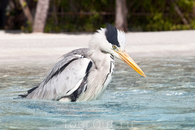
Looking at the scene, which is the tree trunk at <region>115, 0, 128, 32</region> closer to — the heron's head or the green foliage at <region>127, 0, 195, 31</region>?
the green foliage at <region>127, 0, 195, 31</region>

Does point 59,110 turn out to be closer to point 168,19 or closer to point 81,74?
point 81,74

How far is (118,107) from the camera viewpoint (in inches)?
195

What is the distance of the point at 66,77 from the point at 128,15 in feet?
53.4

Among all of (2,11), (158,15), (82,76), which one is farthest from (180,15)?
(82,76)

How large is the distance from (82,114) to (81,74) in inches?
21.8

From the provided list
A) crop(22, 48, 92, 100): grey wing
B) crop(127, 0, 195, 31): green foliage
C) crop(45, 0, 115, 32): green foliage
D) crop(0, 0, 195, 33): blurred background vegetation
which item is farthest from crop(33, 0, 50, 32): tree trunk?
crop(22, 48, 92, 100): grey wing

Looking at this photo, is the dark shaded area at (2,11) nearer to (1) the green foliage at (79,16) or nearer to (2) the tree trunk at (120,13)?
(1) the green foliage at (79,16)

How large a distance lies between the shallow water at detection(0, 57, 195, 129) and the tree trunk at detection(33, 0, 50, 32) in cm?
995

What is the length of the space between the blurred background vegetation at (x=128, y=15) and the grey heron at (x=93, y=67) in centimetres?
1489

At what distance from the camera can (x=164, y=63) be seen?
9.58 m

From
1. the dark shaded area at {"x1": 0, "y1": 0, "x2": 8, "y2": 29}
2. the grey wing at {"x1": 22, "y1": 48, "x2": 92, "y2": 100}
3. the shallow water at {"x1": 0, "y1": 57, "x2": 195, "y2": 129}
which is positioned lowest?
the dark shaded area at {"x1": 0, "y1": 0, "x2": 8, "y2": 29}

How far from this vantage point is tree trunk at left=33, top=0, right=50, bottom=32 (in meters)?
17.5

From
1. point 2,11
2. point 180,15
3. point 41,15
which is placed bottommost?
point 2,11

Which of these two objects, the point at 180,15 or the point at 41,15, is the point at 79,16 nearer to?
the point at 41,15
